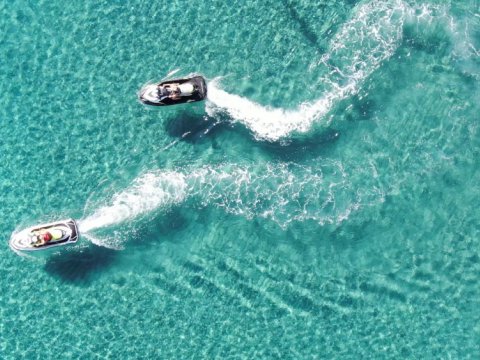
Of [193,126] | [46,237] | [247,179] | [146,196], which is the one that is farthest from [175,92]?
[46,237]

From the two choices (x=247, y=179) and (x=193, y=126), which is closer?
(x=193, y=126)

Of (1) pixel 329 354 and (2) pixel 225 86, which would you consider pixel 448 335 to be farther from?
(2) pixel 225 86

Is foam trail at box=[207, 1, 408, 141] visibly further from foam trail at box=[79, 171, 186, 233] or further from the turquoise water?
foam trail at box=[79, 171, 186, 233]

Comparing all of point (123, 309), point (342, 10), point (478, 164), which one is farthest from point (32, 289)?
point (478, 164)

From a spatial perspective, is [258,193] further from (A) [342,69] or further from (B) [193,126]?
(A) [342,69]

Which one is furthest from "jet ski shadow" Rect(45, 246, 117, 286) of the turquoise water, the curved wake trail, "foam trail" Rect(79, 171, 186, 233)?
"foam trail" Rect(79, 171, 186, 233)

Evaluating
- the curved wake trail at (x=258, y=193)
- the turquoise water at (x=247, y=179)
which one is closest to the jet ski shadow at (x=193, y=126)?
the turquoise water at (x=247, y=179)

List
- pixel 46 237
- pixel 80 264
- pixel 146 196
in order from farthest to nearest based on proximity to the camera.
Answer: pixel 146 196, pixel 80 264, pixel 46 237
